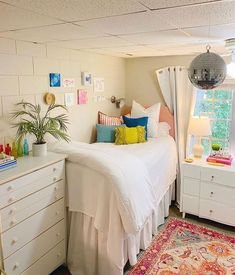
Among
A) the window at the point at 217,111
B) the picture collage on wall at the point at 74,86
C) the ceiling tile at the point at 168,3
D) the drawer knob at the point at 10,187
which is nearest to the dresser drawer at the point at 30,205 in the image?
the drawer knob at the point at 10,187

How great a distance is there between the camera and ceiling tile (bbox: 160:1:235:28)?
4.07 feet

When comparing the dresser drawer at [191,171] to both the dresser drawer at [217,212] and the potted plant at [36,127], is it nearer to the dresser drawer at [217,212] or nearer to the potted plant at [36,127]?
the dresser drawer at [217,212]

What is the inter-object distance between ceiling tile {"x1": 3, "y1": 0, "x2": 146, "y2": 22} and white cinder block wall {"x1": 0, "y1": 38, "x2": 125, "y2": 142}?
1050mm

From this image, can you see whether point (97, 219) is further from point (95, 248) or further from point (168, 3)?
point (168, 3)

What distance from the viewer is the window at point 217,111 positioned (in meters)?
3.41

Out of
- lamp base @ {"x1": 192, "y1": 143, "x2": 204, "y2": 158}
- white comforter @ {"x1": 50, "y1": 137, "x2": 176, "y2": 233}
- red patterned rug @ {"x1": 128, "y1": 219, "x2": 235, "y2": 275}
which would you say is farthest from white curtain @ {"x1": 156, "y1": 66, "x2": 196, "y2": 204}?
white comforter @ {"x1": 50, "y1": 137, "x2": 176, "y2": 233}

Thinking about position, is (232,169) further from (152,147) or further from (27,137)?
(27,137)

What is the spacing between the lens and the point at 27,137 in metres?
2.44

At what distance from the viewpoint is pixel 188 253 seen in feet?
8.46

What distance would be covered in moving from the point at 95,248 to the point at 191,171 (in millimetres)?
1540

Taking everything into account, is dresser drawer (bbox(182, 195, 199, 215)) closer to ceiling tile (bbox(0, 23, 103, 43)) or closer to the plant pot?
the plant pot

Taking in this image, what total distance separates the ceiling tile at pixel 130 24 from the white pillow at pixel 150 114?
1.89 meters

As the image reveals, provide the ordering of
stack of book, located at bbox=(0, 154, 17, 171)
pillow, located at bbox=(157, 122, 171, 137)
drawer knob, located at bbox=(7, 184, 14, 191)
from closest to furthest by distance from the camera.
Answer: drawer knob, located at bbox=(7, 184, 14, 191) → stack of book, located at bbox=(0, 154, 17, 171) → pillow, located at bbox=(157, 122, 171, 137)

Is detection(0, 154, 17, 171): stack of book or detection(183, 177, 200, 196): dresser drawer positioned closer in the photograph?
detection(0, 154, 17, 171): stack of book
